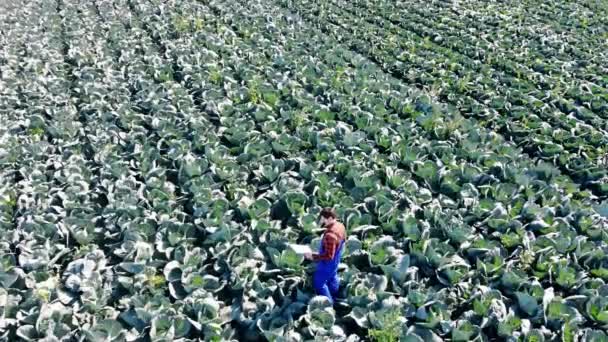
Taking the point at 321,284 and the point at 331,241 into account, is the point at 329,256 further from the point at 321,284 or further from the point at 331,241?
the point at 321,284

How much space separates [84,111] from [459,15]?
11515 millimetres

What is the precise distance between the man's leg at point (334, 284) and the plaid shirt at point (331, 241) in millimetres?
488

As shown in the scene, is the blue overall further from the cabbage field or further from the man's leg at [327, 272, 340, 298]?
the cabbage field

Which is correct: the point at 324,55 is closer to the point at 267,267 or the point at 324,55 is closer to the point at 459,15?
the point at 459,15

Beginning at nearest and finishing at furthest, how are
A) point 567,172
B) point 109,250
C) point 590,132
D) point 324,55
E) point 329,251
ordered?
point 329,251
point 109,250
point 567,172
point 590,132
point 324,55

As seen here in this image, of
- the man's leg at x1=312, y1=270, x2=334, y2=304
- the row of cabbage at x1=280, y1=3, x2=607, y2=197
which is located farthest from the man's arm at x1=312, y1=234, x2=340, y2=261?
the row of cabbage at x1=280, y1=3, x2=607, y2=197

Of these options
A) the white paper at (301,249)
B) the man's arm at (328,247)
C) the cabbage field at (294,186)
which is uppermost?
the man's arm at (328,247)

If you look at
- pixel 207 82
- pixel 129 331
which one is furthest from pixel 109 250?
pixel 207 82

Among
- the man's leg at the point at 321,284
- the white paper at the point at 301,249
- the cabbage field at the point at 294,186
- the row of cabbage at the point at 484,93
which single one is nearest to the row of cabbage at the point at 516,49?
the cabbage field at the point at 294,186

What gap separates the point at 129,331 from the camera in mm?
5750

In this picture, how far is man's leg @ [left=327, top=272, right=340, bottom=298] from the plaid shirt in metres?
0.49

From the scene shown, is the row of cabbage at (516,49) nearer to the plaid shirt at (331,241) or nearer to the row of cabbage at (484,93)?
the row of cabbage at (484,93)

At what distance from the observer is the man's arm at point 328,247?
554 cm

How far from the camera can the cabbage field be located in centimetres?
596
